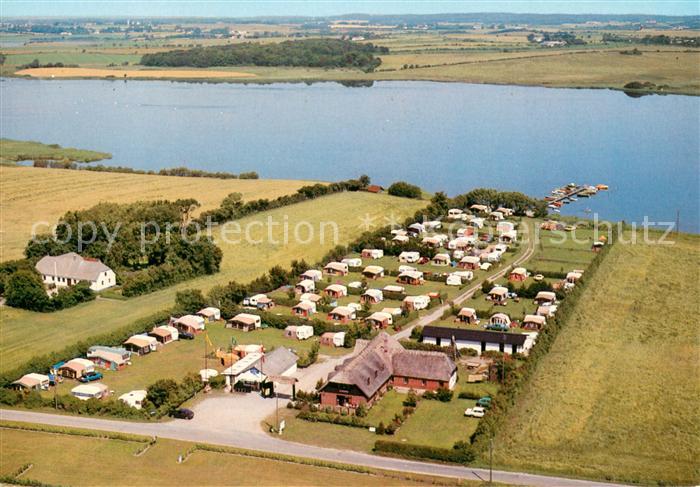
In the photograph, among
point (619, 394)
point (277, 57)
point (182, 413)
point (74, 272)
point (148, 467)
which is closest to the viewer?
point (148, 467)

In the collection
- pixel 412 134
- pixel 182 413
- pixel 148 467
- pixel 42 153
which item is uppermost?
pixel 42 153

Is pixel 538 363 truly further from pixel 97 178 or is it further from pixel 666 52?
pixel 666 52

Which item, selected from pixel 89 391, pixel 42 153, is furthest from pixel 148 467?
pixel 42 153

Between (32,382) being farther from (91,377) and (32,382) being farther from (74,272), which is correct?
(74,272)

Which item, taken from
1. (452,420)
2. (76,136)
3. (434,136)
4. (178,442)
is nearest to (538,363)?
(452,420)

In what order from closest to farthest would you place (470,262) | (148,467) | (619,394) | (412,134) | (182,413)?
(148,467) < (182,413) < (619,394) < (470,262) < (412,134)

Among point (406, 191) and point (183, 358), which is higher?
point (406, 191)

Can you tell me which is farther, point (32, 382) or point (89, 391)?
point (32, 382)
